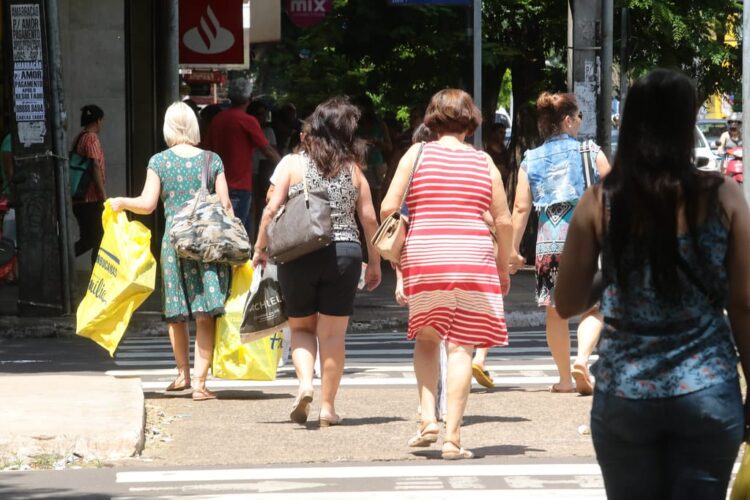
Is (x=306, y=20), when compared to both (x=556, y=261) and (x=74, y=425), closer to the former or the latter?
(x=556, y=261)

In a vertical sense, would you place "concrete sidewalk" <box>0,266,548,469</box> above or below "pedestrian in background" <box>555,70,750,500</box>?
below

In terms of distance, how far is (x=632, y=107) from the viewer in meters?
3.89

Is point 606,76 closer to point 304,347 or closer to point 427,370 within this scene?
point 304,347

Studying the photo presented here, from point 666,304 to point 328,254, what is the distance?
15.2 feet

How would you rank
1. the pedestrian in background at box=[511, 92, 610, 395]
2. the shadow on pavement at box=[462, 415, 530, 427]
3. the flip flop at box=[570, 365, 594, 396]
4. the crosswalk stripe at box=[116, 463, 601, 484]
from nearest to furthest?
the crosswalk stripe at box=[116, 463, 601, 484], the shadow on pavement at box=[462, 415, 530, 427], the pedestrian in background at box=[511, 92, 610, 395], the flip flop at box=[570, 365, 594, 396]

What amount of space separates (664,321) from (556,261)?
18.1 ft

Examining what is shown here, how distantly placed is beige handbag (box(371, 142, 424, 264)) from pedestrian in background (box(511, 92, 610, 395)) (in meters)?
1.71

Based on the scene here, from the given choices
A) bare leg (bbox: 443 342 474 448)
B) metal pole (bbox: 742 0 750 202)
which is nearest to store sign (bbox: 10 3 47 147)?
metal pole (bbox: 742 0 750 202)

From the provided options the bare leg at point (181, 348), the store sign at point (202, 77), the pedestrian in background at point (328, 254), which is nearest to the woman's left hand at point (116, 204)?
the bare leg at point (181, 348)

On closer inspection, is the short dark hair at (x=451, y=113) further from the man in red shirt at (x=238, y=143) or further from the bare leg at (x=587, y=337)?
the man in red shirt at (x=238, y=143)

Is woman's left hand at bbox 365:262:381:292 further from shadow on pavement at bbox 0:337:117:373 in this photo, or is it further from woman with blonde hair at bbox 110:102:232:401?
shadow on pavement at bbox 0:337:117:373

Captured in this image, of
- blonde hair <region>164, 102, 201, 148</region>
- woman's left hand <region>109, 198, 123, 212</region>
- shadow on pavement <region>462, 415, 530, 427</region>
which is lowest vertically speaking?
shadow on pavement <region>462, 415, 530, 427</region>

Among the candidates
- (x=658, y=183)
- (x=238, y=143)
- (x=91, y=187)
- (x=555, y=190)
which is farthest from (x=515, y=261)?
(x=91, y=187)

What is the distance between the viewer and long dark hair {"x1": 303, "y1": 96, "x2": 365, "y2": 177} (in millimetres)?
8414
